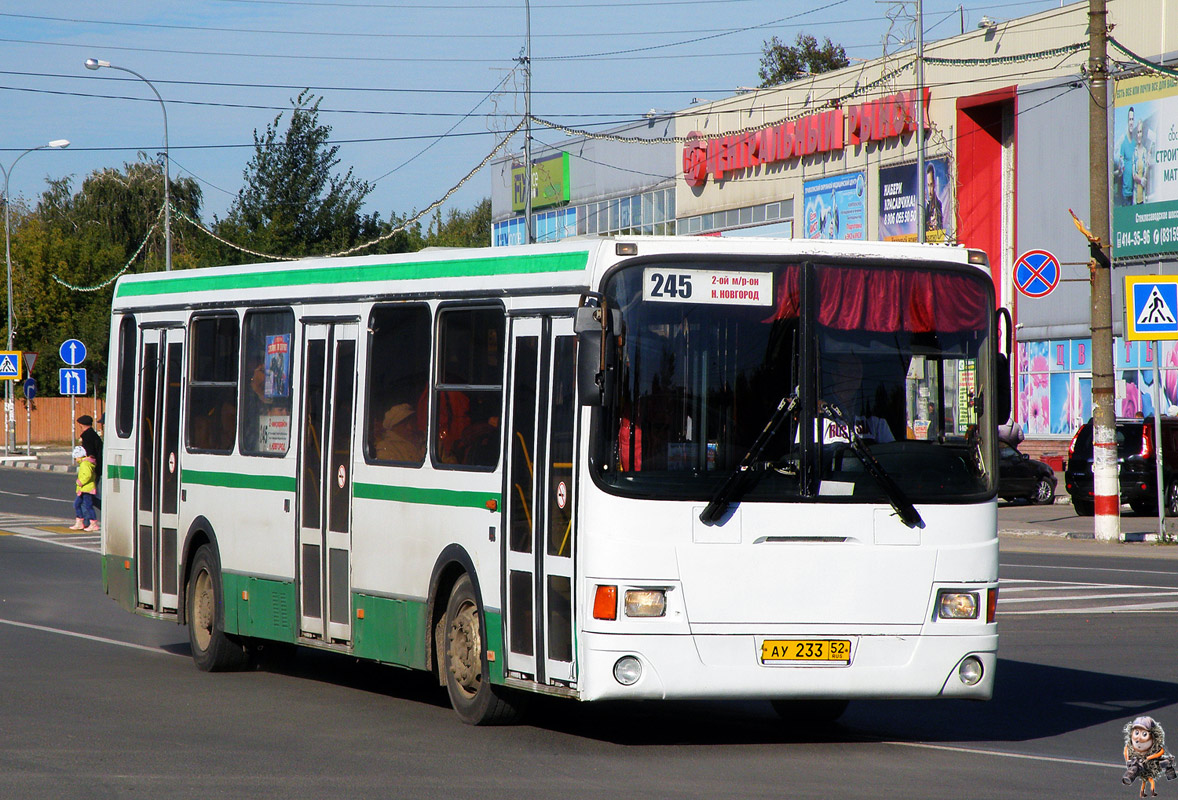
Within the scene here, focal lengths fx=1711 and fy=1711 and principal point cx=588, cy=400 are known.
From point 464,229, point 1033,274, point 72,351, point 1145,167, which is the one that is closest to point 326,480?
point 1033,274

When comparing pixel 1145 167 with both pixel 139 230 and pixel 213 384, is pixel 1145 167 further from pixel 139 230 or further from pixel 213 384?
pixel 139 230

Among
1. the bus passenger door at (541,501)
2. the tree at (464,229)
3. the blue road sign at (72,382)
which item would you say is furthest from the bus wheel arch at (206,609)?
the tree at (464,229)

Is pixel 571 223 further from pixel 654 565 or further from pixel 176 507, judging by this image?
pixel 654 565

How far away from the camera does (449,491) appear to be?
10117 millimetres

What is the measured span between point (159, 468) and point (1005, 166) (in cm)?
3437

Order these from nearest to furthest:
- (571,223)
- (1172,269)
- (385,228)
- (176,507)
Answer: (176,507), (1172,269), (385,228), (571,223)

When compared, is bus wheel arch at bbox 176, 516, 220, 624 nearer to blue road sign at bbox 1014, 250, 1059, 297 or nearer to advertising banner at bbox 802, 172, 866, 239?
blue road sign at bbox 1014, 250, 1059, 297

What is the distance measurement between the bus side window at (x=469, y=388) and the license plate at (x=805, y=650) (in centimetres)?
196

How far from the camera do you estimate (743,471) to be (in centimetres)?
884

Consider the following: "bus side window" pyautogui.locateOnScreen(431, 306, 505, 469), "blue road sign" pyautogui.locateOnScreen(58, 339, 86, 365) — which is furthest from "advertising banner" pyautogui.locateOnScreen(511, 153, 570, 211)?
"bus side window" pyautogui.locateOnScreen(431, 306, 505, 469)

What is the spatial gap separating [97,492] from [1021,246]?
25.0 metres

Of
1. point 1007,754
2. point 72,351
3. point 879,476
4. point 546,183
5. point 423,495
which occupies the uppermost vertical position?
point 546,183

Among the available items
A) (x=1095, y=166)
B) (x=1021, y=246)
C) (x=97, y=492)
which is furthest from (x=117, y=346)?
(x=1021, y=246)

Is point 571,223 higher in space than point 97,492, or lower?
higher
